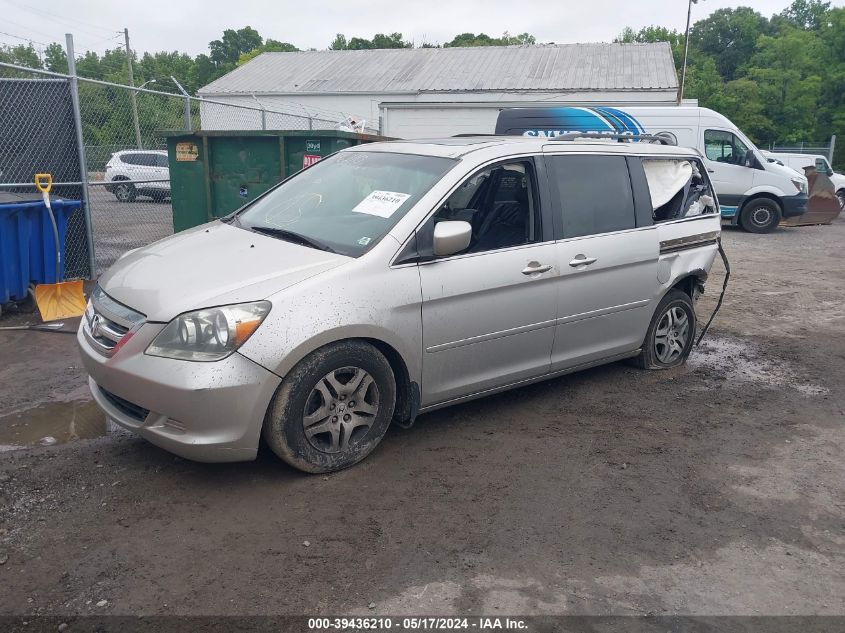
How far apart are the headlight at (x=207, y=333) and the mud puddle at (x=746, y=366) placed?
411 centimetres

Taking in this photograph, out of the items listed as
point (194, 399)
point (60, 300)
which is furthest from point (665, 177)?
point (60, 300)

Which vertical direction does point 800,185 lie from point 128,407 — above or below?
above

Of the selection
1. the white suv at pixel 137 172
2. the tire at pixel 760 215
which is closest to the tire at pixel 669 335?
the white suv at pixel 137 172

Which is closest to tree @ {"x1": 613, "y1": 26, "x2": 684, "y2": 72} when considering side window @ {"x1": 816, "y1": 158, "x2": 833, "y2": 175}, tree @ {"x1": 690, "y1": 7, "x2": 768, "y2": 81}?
tree @ {"x1": 690, "y1": 7, "x2": 768, "y2": 81}

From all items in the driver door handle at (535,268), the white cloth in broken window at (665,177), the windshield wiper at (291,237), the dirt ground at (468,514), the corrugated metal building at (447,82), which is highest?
the corrugated metal building at (447,82)

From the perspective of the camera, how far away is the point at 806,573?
10.4 feet

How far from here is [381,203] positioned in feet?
14.0

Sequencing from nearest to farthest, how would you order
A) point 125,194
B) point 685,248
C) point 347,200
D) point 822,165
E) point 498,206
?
point 347,200 < point 498,206 < point 685,248 < point 125,194 < point 822,165

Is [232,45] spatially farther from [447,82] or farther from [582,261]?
[582,261]

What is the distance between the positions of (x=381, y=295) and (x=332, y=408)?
650 mm

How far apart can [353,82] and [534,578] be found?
31180 mm

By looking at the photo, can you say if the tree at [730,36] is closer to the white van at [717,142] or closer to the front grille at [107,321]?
the white van at [717,142]

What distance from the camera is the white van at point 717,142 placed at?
49.1 feet

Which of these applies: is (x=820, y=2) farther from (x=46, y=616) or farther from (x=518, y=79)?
(x=46, y=616)
